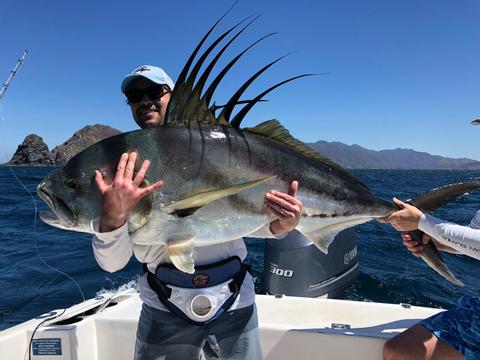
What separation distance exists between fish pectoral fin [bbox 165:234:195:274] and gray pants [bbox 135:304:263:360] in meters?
0.43

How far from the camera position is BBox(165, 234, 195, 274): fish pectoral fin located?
2178 millimetres

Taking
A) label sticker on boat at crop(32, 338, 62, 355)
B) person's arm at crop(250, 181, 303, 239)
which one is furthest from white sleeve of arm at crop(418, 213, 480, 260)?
label sticker on boat at crop(32, 338, 62, 355)

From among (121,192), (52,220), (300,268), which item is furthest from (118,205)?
(300,268)

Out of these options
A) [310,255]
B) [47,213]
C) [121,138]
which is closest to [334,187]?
[121,138]

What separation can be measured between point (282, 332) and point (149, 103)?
7.86 feet

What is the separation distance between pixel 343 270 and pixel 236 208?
3.88 metres

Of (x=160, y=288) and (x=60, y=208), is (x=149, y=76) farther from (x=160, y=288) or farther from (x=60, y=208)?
(x=160, y=288)

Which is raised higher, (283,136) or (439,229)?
(283,136)

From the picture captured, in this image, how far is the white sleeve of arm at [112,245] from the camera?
6.77 ft

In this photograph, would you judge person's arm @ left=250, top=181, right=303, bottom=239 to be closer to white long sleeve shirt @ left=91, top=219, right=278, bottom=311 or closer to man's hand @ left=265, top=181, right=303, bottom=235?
man's hand @ left=265, top=181, right=303, bottom=235

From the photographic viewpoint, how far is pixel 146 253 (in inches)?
97.0

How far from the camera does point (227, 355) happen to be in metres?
2.42

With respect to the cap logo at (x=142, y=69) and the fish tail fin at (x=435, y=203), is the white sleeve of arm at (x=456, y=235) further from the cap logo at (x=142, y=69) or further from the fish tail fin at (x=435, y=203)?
the cap logo at (x=142, y=69)

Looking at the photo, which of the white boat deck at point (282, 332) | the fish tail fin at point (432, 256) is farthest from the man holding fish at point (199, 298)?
the fish tail fin at point (432, 256)
